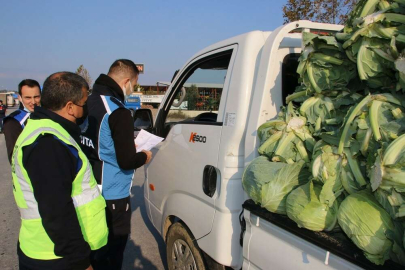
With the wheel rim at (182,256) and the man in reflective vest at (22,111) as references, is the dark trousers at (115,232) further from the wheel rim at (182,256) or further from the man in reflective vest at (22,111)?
the man in reflective vest at (22,111)

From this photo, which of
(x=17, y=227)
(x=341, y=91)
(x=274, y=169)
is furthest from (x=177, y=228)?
(x=17, y=227)

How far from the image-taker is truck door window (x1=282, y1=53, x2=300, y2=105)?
2.37 meters

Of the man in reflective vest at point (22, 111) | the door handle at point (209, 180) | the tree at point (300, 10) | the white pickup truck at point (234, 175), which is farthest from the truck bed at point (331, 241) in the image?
the tree at point (300, 10)

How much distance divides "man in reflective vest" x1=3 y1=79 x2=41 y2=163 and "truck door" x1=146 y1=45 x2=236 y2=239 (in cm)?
168

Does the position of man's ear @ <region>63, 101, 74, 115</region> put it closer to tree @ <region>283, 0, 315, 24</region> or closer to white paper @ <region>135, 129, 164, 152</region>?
white paper @ <region>135, 129, 164, 152</region>

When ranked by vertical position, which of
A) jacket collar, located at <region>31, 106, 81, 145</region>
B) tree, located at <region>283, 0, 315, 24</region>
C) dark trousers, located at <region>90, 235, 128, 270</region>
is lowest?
dark trousers, located at <region>90, 235, 128, 270</region>

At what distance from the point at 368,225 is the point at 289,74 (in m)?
1.38

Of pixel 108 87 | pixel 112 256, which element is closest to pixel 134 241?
pixel 112 256

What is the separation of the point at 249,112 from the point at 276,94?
0.24m

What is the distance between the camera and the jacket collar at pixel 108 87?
2.89 m

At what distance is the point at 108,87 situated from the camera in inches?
115

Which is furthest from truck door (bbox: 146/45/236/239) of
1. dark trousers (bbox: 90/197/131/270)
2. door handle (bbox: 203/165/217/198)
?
dark trousers (bbox: 90/197/131/270)

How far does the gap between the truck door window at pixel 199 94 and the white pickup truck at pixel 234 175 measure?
0.05 ft

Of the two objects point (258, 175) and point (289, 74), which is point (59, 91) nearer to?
point (258, 175)
